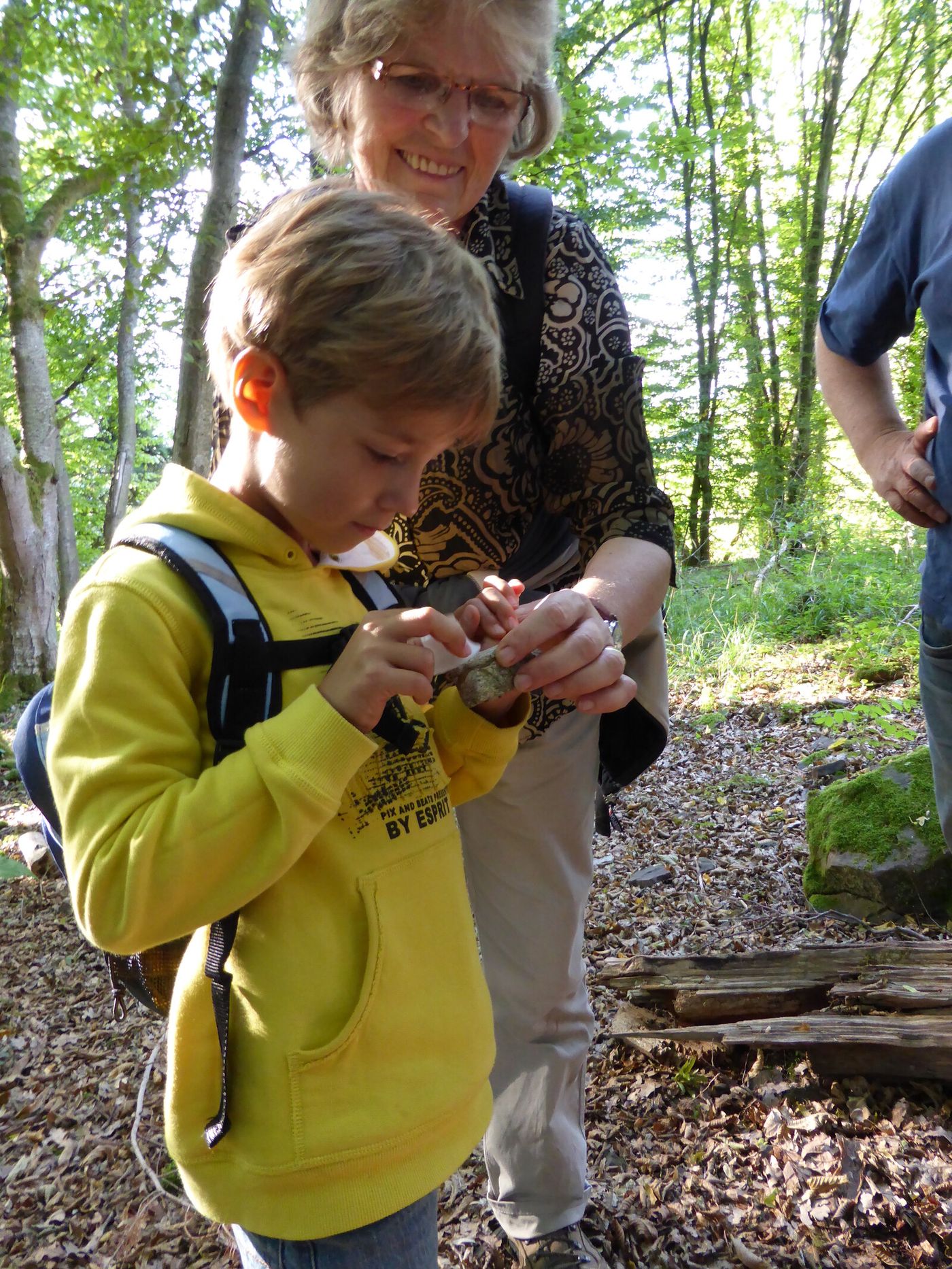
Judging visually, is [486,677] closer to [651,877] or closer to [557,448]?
[557,448]

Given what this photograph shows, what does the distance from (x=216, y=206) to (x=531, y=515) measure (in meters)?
4.37

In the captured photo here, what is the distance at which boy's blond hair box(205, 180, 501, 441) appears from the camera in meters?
1.13

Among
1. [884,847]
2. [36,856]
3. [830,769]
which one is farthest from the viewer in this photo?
[36,856]

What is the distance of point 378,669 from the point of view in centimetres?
102

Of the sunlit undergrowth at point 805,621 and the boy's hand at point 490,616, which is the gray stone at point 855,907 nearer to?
the boy's hand at point 490,616

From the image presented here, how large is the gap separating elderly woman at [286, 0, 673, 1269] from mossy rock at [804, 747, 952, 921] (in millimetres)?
1857

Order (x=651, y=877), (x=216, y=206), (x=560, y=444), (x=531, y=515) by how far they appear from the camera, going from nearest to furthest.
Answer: (x=560, y=444)
(x=531, y=515)
(x=651, y=877)
(x=216, y=206)

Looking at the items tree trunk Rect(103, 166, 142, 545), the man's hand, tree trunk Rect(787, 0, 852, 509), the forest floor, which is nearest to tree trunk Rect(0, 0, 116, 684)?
tree trunk Rect(103, 166, 142, 545)

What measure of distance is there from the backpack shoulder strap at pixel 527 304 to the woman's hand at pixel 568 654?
60 centimetres

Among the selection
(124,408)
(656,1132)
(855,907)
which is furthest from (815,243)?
(656,1132)

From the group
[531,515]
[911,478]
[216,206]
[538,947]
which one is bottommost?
[538,947]

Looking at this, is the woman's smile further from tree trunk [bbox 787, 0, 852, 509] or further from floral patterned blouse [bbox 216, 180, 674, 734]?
tree trunk [bbox 787, 0, 852, 509]

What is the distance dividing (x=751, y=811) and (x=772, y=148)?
48.5ft

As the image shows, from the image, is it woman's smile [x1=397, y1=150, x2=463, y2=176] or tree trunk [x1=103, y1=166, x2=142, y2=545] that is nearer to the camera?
woman's smile [x1=397, y1=150, x2=463, y2=176]
